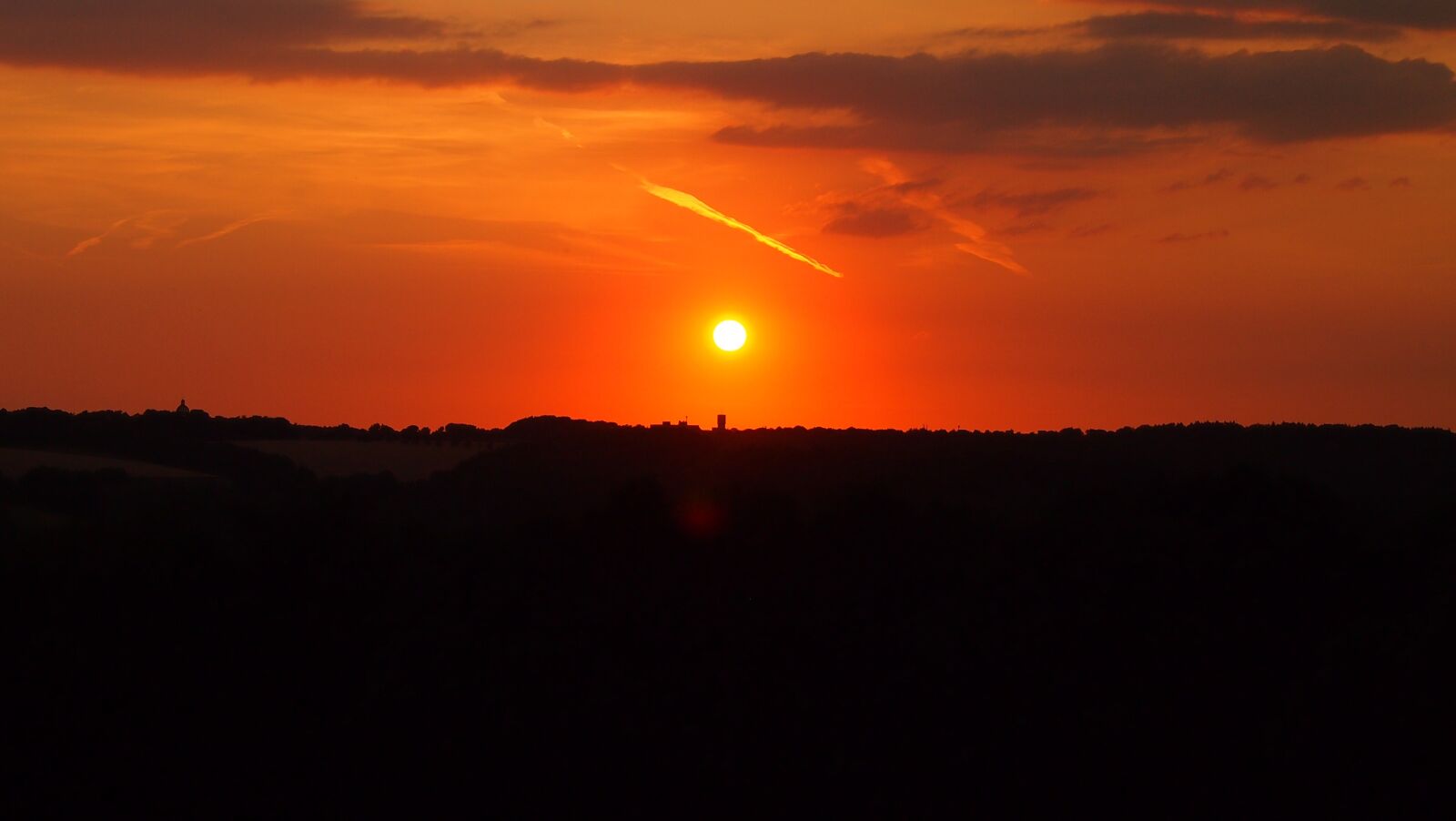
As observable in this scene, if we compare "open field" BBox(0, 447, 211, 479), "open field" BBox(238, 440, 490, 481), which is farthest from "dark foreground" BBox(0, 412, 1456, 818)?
"open field" BBox(238, 440, 490, 481)

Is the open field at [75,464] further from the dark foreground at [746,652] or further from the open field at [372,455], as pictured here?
the dark foreground at [746,652]

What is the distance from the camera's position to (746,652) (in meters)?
31.6

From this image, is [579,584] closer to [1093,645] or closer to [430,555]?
[430,555]

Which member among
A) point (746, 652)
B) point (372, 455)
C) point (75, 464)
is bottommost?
point (746, 652)

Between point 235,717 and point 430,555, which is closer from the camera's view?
point 235,717

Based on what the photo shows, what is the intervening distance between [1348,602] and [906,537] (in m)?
8.28

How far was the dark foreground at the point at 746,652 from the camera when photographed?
1073 inches

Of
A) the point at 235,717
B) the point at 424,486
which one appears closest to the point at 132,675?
the point at 235,717

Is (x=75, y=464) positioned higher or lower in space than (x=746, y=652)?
higher

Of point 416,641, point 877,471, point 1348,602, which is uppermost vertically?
point 877,471

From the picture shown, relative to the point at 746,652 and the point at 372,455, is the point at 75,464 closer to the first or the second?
the point at 372,455

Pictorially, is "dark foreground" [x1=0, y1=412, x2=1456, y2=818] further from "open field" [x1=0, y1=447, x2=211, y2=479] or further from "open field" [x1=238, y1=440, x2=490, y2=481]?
"open field" [x1=238, y1=440, x2=490, y2=481]

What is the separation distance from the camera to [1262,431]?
4694 cm

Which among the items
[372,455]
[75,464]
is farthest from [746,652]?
[372,455]
